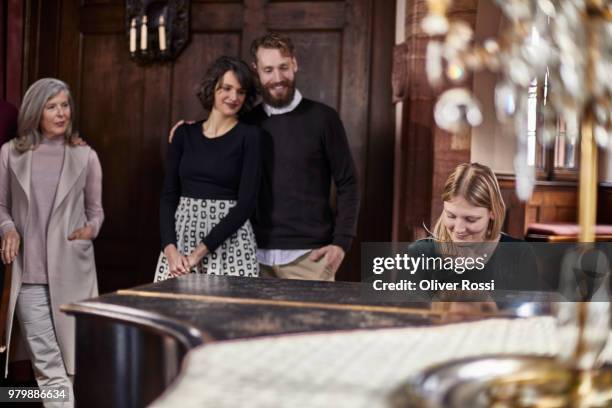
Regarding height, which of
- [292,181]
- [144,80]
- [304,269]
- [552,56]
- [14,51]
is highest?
[14,51]

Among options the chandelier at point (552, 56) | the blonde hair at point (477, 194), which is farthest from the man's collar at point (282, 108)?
the chandelier at point (552, 56)

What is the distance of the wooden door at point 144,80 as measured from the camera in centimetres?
454

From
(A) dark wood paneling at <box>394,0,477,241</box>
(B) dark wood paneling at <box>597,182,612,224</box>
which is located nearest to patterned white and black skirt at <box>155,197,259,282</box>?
(A) dark wood paneling at <box>394,0,477,241</box>

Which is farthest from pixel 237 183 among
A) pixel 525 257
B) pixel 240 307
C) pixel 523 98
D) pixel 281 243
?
pixel 523 98

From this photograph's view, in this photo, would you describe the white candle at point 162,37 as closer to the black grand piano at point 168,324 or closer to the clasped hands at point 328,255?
the clasped hands at point 328,255

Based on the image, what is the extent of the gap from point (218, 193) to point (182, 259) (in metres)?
0.29

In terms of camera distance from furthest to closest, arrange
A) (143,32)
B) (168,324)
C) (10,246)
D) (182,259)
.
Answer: (143,32) → (10,246) → (182,259) → (168,324)

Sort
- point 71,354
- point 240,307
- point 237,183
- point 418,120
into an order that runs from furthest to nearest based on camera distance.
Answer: point 418,120
point 71,354
point 237,183
point 240,307

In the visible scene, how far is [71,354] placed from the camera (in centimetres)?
352

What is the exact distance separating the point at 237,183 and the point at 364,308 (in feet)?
4.88

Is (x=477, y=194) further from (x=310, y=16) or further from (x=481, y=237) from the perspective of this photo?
(x=310, y=16)

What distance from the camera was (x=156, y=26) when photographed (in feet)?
15.4

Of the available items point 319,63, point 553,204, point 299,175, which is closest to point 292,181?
point 299,175

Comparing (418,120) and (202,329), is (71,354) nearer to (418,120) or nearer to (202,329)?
(418,120)
